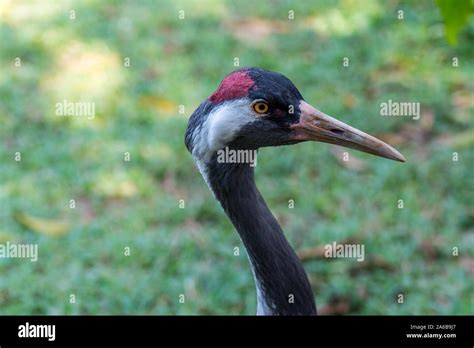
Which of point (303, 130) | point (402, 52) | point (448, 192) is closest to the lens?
point (303, 130)

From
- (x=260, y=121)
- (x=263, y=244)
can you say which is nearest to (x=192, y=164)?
A: (x=263, y=244)

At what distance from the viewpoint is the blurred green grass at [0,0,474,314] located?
5098mm

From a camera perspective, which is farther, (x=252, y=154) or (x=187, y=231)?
(x=187, y=231)

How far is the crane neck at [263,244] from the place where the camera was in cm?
340

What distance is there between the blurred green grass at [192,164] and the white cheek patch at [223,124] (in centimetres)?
181

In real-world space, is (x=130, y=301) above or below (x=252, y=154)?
below

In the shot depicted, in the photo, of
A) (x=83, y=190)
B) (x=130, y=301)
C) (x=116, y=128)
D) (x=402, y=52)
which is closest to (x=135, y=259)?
(x=130, y=301)

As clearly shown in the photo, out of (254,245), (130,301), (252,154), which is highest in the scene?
(252,154)

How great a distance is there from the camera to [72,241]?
5.45 meters

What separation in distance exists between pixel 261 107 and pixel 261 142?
15 centimetres

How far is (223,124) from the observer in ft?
10.6

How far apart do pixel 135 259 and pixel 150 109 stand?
158 centimetres

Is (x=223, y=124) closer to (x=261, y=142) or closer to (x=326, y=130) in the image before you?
(x=261, y=142)
